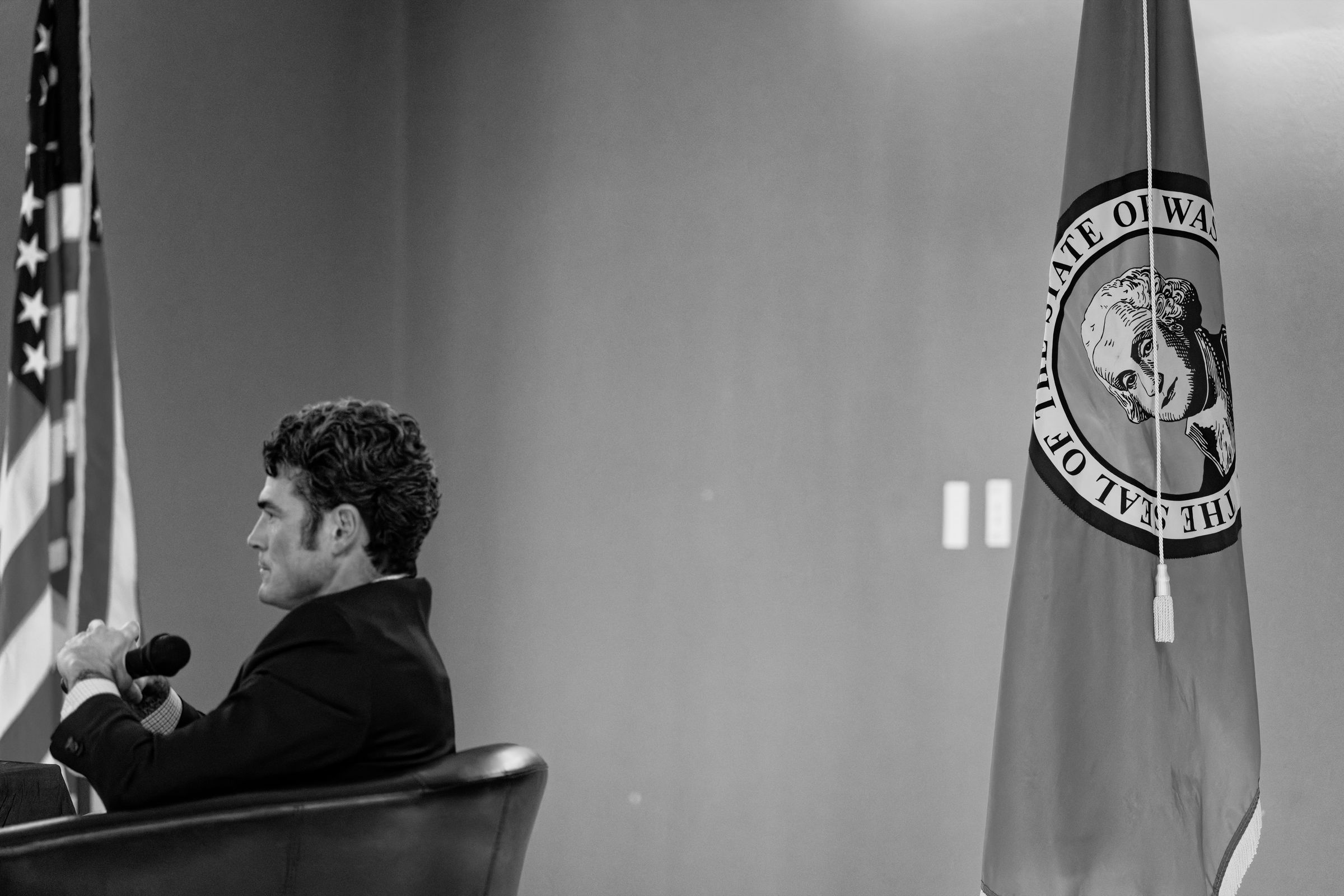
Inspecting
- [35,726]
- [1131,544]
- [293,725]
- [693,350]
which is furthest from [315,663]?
[693,350]

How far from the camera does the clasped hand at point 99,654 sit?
1638 mm

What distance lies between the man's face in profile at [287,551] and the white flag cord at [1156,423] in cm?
141

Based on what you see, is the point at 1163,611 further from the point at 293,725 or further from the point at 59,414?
the point at 59,414

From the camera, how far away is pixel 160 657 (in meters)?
1.61

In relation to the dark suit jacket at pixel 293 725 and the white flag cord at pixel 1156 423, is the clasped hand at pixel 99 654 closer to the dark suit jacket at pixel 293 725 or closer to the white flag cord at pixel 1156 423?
the dark suit jacket at pixel 293 725

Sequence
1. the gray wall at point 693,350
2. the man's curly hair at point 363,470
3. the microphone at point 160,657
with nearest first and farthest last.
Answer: the microphone at point 160,657
the man's curly hair at point 363,470
the gray wall at point 693,350

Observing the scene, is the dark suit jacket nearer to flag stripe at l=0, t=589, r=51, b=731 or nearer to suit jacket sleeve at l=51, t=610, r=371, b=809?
suit jacket sleeve at l=51, t=610, r=371, b=809

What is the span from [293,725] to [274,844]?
14cm

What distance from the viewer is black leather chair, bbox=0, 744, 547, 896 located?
4.67 feet

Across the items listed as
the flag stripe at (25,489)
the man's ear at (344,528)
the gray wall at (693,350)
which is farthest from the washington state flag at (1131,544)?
the flag stripe at (25,489)

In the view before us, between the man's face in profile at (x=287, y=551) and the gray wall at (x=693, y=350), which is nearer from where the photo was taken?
the man's face in profile at (x=287, y=551)

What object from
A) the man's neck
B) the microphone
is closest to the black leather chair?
the microphone

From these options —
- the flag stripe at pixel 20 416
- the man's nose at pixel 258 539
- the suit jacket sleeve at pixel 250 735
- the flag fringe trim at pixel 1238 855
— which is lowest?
the flag fringe trim at pixel 1238 855

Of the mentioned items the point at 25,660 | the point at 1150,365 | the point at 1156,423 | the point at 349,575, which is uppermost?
the point at 1150,365
